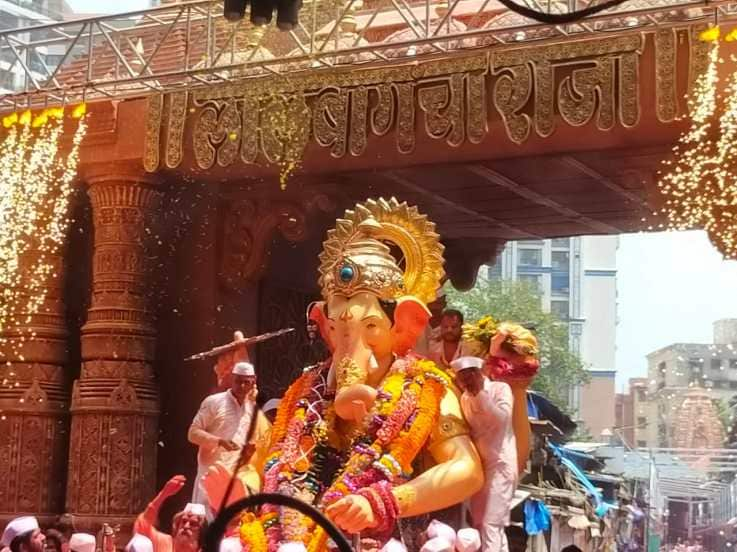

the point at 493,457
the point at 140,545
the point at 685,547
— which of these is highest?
the point at 493,457

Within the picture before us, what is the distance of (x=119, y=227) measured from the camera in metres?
7.58

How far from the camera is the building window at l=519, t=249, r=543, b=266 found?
7820 millimetres

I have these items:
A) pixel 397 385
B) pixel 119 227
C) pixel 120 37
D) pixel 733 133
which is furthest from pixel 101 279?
pixel 733 133

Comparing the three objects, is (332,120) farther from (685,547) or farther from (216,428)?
(685,547)

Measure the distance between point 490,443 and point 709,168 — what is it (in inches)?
71.9

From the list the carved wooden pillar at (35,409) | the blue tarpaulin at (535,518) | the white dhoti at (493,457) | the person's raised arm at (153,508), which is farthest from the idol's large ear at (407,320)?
the carved wooden pillar at (35,409)

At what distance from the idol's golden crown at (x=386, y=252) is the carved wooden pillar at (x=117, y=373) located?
2060mm

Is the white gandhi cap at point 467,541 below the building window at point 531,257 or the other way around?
below

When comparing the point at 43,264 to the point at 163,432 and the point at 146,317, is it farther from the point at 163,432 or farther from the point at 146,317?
the point at 163,432

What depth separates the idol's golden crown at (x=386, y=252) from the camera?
18.5 feet

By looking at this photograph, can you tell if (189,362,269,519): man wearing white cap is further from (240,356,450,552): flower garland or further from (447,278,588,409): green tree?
(447,278,588,409): green tree

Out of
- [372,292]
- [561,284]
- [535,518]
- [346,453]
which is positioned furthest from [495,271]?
[346,453]

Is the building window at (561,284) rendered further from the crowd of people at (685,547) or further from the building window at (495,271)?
the crowd of people at (685,547)

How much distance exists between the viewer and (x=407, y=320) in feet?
18.5
